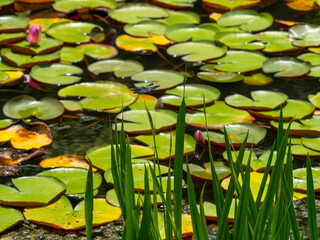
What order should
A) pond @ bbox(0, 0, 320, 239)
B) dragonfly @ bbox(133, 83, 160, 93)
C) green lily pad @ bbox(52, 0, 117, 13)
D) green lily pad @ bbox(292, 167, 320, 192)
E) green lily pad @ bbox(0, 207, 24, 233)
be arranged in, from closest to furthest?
green lily pad @ bbox(0, 207, 24, 233) < green lily pad @ bbox(292, 167, 320, 192) < pond @ bbox(0, 0, 320, 239) < dragonfly @ bbox(133, 83, 160, 93) < green lily pad @ bbox(52, 0, 117, 13)

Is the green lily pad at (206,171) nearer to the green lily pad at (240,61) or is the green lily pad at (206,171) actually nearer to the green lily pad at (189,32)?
the green lily pad at (240,61)

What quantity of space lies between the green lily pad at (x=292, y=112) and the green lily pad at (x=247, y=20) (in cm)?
90

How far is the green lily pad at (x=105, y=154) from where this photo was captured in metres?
1.92

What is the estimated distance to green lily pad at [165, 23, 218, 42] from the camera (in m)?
2.98

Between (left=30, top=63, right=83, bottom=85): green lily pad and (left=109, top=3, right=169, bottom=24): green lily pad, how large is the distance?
69cm

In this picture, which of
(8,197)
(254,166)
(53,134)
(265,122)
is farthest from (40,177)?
(265,122)

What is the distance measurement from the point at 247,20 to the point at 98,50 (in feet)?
2.97

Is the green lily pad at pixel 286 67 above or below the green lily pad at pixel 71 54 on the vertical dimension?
above

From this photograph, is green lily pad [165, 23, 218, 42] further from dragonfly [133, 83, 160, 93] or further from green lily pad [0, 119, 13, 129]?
green lily pad [0, 119, 13, 129]

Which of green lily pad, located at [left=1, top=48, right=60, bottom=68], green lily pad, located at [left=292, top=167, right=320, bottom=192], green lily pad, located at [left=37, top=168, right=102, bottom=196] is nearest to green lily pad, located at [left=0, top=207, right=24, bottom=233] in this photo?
green lily pad, located at [left=37, top=168, right=102, bottom=196]

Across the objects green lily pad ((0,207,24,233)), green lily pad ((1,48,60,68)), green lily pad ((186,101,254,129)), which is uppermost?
green lily pad ((1,48,60,68))

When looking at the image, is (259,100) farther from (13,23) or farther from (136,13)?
(13,23)

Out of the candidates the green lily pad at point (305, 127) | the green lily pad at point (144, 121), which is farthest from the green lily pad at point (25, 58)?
the green lily pad at point (305, 127)

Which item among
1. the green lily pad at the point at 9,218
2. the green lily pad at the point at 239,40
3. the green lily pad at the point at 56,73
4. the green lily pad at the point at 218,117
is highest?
the green lily pad at the point at 239,40
